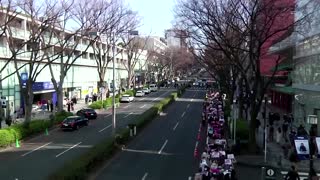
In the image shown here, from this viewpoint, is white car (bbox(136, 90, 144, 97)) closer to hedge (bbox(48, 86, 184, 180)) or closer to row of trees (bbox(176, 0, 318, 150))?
hedge (bbox(48, 86, 184, 180))

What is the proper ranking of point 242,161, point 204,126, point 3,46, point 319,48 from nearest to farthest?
point 242,161 → point 319,48 → point 204,126 → point 3,46

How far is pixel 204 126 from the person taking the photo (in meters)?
45.2

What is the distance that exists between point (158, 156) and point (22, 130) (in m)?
11.5

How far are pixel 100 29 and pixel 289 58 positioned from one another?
20362 millimetres

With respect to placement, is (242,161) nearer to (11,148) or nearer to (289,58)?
(11,148)

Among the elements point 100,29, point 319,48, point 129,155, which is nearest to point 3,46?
point 100,29

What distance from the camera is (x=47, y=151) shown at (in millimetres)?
31234

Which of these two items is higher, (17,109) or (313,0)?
(313,0)

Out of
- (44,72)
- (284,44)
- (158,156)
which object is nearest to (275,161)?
(158,156)

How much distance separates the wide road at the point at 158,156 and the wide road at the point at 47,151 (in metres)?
2.67

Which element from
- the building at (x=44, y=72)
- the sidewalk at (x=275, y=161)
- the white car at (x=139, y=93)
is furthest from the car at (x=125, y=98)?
the sidewalk at (x=275, y=161)

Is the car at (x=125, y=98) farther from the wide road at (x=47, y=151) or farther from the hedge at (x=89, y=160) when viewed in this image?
the hedge at (x=89, y=160)

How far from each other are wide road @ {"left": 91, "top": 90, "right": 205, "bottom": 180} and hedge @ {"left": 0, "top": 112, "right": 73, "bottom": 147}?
7416 mm

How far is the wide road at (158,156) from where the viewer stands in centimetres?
2417
